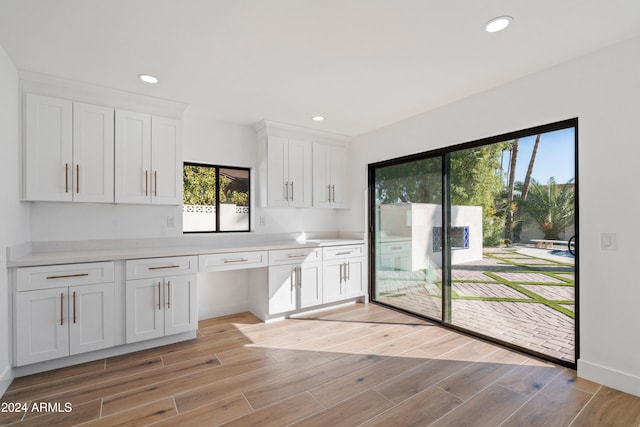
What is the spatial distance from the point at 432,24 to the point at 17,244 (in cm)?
350

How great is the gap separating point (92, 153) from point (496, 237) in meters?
3.93

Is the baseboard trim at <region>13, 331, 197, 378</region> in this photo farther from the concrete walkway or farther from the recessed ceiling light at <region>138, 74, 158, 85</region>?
the concrete walkway

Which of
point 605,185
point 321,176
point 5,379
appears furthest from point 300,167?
point 5,379

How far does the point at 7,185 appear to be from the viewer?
7.69ft

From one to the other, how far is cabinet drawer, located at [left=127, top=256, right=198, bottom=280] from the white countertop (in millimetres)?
52

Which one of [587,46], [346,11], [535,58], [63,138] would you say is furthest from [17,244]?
[587,46]

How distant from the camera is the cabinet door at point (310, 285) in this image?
12.8 ft

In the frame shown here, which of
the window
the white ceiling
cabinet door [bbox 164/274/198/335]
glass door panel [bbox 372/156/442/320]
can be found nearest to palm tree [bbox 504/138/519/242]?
glass door panel [bbox 372/156/442/320]

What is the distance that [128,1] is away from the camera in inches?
70.5

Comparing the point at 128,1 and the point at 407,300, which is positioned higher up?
the point at 128,1

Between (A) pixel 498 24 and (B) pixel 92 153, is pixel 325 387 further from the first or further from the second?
(B) pixel 92 153

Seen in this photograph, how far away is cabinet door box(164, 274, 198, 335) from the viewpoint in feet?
9.87

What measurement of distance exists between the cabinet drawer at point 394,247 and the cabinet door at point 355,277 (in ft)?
1.09

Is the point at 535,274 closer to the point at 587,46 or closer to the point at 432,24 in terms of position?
the point at 587,46
